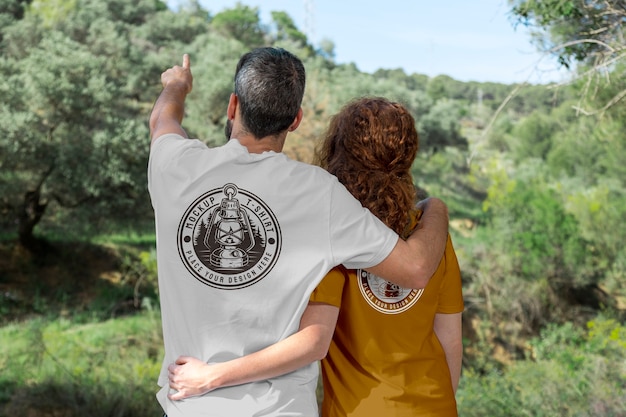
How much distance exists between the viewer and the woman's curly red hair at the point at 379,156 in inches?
56.4

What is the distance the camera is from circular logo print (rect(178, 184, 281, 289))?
1305 mm

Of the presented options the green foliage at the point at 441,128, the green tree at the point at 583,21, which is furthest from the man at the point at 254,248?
the green foliage at the point at 441,128

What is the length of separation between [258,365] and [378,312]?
282mm

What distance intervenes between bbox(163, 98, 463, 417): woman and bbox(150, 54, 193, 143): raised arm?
37 cm

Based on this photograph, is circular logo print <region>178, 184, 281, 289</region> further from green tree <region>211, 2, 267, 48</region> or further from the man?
green tree <region>211, 2, 267, 48</region>

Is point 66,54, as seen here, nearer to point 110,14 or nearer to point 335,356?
point 110,14

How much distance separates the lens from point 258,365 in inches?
51.4

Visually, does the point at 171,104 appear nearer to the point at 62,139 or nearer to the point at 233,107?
the point at 233,107

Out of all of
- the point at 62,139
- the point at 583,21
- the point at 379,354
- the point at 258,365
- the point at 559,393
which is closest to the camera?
the point at 258,365

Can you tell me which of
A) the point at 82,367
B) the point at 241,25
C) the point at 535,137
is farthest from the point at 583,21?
the point at 535,137

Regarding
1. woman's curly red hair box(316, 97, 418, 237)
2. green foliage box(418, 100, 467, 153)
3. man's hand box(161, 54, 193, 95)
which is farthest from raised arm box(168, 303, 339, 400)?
green foliage box(418, 100, 467, 153)

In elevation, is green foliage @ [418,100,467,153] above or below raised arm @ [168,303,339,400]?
below

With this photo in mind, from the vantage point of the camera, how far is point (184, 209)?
4.34 ft

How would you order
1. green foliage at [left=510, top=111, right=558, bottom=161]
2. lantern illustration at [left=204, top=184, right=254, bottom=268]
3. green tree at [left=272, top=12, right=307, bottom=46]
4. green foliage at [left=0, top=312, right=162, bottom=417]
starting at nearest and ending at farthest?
lantern illustration at [left=204, top=184, right=254, bottom=268] < green foliage at [left=0, top=312, right=162, bottom=417] < green foliage at [left=510, top=111, right=558, bottom=161] < green tree at [left=272, top=12, right=307, bottom=46]
